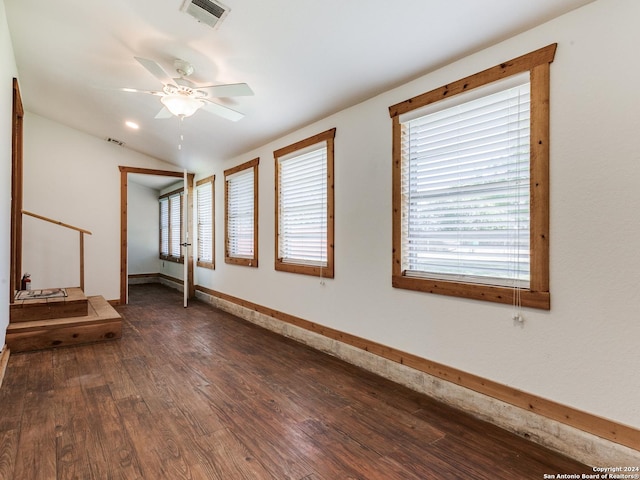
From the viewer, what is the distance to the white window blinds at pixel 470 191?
2.24 m

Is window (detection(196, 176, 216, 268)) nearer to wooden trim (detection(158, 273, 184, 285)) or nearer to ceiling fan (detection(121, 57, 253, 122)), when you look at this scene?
wooden trim (detection(158, 273, 184, 285))

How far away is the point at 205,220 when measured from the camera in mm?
6625

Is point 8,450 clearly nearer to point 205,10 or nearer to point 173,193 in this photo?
point 205,10

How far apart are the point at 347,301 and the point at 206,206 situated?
4140 millimetres

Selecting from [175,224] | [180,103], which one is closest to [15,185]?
[180,103]

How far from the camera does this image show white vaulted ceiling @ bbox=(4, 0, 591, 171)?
2201 millimetres

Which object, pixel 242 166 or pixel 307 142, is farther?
pixel 242 166

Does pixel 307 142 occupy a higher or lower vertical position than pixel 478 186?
higher

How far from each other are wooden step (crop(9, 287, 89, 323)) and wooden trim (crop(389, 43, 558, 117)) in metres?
4.22

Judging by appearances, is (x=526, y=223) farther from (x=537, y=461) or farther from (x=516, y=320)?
(x=537, y=461)

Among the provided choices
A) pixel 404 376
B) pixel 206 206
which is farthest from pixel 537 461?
pixel 206 206

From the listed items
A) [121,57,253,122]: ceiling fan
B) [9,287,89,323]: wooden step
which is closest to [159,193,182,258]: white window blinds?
[9,287,89,323]: wooden step

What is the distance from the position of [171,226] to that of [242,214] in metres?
3.81

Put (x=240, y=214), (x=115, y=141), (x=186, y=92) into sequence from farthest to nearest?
1. (x=115, y=141)
2. (x=240, y=214)
3. (x=186, y=92)
